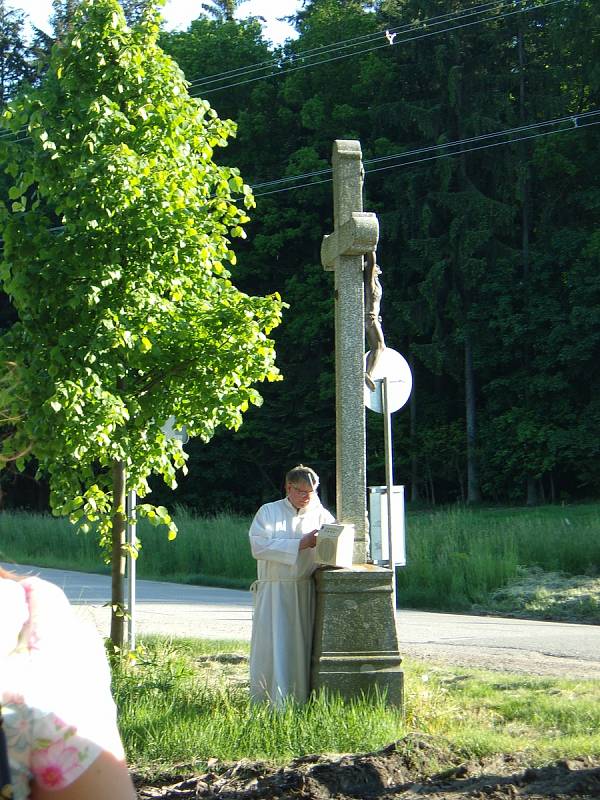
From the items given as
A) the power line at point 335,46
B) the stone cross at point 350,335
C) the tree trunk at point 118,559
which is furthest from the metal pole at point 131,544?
the power line at point 335,46

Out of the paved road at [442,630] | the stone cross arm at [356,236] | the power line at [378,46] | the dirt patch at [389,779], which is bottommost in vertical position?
the dirt patch at [389,779]

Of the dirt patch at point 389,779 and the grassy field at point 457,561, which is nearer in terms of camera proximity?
the dirt patch at point 389,779

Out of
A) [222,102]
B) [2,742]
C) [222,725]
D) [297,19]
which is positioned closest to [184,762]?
[222,725]

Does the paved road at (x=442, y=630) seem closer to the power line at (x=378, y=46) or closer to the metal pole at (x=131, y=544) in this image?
the metal pole at (x=131, y=544)

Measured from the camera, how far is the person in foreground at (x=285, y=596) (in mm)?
7824

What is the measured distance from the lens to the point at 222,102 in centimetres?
4634

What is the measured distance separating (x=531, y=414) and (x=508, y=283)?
445cm

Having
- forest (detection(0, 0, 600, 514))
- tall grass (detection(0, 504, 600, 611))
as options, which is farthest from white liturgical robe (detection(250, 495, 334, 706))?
forest (detection(0, 0, 600, 514))

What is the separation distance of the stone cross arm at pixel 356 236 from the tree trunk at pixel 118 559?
7.22 ft

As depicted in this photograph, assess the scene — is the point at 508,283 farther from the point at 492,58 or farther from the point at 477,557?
the point at 477,557

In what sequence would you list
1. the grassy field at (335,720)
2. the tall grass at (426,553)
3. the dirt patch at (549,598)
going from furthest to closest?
the tall grass at (426,553) → the dirt patch at (549,598) → the grassy field at (335,720)

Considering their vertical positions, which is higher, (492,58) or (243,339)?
(492,58)

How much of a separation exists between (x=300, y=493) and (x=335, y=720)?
173cm

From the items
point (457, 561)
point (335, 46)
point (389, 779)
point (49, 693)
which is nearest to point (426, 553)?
point (457, 561)
